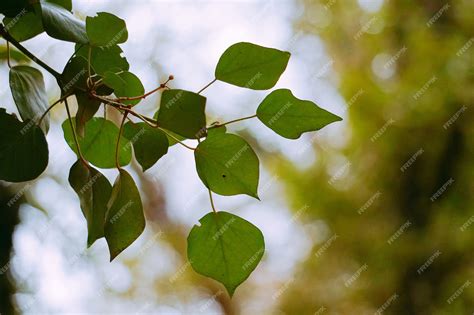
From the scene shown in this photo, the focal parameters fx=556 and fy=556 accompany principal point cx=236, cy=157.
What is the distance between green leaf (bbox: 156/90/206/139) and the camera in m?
0.29

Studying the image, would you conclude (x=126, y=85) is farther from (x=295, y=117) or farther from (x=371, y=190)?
(x=371, y=190)

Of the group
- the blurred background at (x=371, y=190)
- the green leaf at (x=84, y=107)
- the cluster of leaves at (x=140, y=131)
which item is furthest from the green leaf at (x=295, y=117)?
the blurred background at (x=371, y=190)

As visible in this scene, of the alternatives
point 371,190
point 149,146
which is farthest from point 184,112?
point 371,190

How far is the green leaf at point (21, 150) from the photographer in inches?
11.5

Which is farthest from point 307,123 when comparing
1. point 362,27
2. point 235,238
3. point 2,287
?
point 362,27

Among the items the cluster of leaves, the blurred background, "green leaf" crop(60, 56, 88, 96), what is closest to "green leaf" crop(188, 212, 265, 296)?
the cluster of leaves

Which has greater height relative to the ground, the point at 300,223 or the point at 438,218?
the point at 438,218

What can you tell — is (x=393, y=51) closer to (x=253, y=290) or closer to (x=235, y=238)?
(x=253, y=290)

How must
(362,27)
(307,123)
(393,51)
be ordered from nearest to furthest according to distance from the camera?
(307,123) → (393,51) → (362,27)

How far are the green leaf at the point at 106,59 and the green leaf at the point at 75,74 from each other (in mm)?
31

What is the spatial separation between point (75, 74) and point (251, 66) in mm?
103

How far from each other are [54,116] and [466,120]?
154cm

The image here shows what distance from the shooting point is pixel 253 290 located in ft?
8.50

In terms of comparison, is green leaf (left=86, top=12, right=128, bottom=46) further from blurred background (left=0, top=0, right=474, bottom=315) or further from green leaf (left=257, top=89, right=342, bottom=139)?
blurred background (left=0, top=0, right=474, bottom=315)
